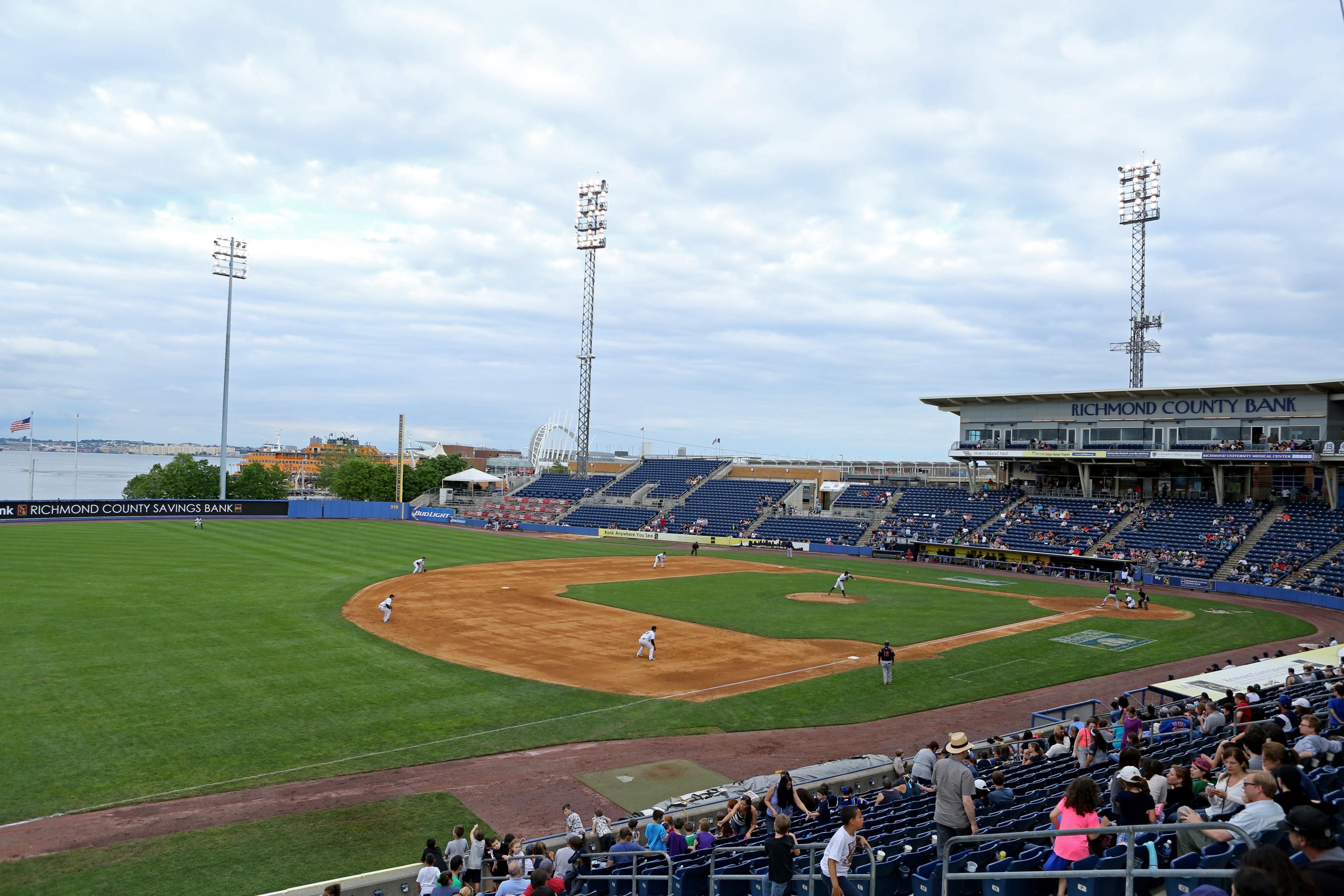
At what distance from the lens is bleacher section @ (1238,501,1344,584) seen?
43781mm

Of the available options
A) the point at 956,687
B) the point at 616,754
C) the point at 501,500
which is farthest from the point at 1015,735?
the point at 501,500

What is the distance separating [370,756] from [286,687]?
19.0 feet

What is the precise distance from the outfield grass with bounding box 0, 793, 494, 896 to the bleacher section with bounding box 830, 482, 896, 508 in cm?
5864

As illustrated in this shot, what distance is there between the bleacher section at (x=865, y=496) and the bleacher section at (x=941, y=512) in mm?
1916

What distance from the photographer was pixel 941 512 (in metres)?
63.2

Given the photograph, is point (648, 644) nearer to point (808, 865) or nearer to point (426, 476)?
point (808, 865)

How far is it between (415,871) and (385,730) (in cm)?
759

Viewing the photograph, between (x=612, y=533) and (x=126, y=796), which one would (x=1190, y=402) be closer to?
(x=612, y=533)

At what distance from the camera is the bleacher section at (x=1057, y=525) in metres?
53.0

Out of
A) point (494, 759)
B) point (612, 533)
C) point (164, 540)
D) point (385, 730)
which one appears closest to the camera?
point (494, 759)

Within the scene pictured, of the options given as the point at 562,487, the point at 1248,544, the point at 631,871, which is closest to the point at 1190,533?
the point at 1248,544

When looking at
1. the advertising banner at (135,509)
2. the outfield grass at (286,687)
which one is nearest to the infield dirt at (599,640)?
the outfield grass at (286,687)

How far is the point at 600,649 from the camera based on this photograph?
27.5m

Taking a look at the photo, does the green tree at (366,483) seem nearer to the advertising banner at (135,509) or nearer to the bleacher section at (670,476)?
the advertising banner at (135,509)
